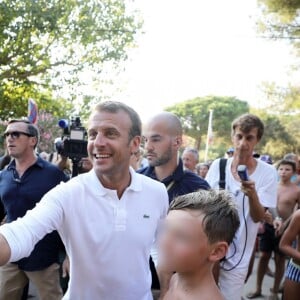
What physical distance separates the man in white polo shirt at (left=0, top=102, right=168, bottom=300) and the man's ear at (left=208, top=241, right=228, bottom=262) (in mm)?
543

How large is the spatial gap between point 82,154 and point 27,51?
34.9ft

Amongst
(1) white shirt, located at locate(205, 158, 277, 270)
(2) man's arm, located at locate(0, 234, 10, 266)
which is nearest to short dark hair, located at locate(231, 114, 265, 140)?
(1) white shirt, located at locate(205, 158, 277, 270)

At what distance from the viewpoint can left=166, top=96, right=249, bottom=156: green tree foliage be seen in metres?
53.1

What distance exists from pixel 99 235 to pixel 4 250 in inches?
18.7

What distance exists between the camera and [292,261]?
3256mm

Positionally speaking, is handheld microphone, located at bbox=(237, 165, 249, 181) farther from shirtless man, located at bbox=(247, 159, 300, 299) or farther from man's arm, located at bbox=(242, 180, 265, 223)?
shirtless man, located at bbox=(247, 159, 300, 299)

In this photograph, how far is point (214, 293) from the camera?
1.56m

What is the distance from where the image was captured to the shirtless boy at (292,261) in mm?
3100

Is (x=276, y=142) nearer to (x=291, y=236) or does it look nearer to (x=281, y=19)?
(x=281, y=19)

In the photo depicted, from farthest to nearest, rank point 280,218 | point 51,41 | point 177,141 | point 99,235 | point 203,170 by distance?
point 51,41
point 203,170
point 280,218
point 177,141
point 99,235

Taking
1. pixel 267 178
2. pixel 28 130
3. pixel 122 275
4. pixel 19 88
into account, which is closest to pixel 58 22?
pixel 19 88

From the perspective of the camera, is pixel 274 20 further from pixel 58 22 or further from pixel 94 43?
pixel 58 22

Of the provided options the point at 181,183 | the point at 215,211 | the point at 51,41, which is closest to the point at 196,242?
the point at 215,211

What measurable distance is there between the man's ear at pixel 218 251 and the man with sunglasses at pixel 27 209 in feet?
8.23
